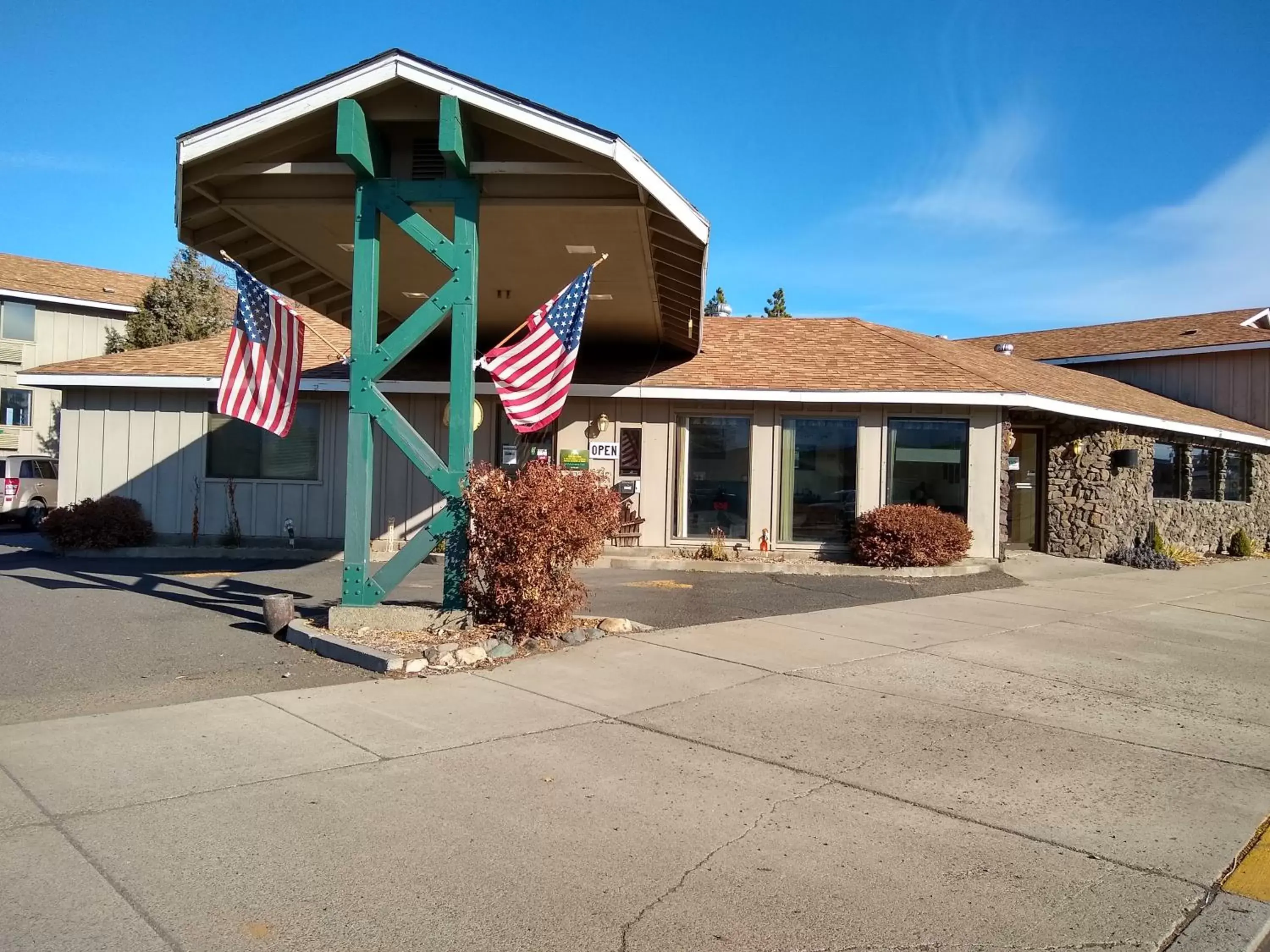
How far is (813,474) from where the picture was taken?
51.3 feet

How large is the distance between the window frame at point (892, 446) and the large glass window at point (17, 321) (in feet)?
106

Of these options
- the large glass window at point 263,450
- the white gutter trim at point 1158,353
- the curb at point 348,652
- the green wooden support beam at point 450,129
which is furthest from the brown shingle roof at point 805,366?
the curb at point 348,652

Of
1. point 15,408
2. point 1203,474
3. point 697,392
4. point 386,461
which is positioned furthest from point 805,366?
point 15,408

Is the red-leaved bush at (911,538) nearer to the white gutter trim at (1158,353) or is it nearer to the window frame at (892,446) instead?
the window frame at (892,446)

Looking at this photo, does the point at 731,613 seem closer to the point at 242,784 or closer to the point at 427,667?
the point at 427,667

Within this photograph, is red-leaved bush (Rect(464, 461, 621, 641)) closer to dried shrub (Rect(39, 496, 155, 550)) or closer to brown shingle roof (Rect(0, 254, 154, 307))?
dried shrub (Rect(39, 496, 155, 550))

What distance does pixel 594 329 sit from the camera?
53.8 feet

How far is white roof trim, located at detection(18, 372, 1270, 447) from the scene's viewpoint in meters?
14.8

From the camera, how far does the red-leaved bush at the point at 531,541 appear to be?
26.3 ft

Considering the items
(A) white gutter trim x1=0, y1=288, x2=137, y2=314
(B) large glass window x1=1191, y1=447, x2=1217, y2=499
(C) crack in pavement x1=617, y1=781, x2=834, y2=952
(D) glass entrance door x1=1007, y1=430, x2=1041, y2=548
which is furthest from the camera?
(A) white gutter trim x1=0, y1=288, x2=137, y2=314

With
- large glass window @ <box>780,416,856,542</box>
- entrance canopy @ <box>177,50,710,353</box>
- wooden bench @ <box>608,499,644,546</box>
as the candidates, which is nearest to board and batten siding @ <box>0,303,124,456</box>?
entrance canopy @ <box>177,50,710,353</box>

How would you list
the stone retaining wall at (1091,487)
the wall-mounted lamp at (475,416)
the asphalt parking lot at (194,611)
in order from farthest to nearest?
the stone retaining wall at (1091,487), the wall-mounted lamp at (475,416), the asphalt parking lot at (194,611)

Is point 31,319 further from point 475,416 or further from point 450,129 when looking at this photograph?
point 450,129

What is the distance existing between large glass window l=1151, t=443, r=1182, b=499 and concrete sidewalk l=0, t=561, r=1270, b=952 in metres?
12.3
